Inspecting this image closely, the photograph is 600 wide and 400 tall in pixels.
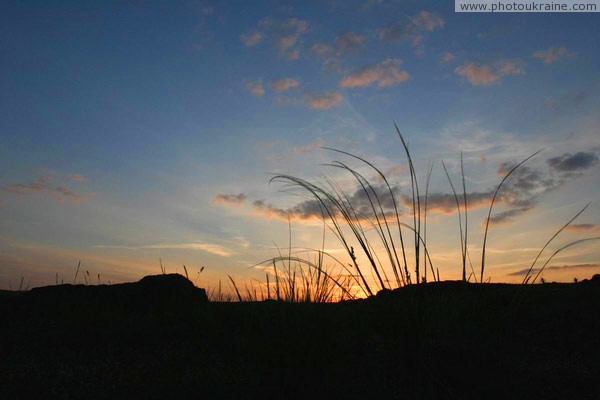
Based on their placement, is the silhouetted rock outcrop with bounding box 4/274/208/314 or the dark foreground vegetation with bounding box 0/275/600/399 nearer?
the dark foreground vegetation with bounding box 0/275/600/399

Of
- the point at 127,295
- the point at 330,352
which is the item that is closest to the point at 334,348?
the point at 330,352

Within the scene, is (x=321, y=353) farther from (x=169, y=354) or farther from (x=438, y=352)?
(x=169, y=354)

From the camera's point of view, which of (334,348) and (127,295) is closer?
(334,348)

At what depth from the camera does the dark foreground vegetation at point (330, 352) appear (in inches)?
86.6

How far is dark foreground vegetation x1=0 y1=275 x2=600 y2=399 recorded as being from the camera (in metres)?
2.20

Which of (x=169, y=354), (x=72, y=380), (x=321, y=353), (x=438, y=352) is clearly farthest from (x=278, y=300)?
(x=72, y=380)

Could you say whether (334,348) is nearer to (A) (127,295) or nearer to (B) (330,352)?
(B) (330,352)

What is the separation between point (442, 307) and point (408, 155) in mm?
932

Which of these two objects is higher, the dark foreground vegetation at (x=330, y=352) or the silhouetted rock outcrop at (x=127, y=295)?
the silhouetted rock outcrop at (x=127, y=295)

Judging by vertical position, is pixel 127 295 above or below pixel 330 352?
above

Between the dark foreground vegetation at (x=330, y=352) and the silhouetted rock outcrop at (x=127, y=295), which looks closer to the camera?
the dark foreground vegetation at (x=330, y=352)

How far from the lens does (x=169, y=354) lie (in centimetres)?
283

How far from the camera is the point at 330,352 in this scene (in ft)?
7.75

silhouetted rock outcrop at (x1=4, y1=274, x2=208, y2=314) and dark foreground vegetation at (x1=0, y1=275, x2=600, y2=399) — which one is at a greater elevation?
silhouetted rock outcrop at (x1=4, y1=274, x2=208, y2=314)
